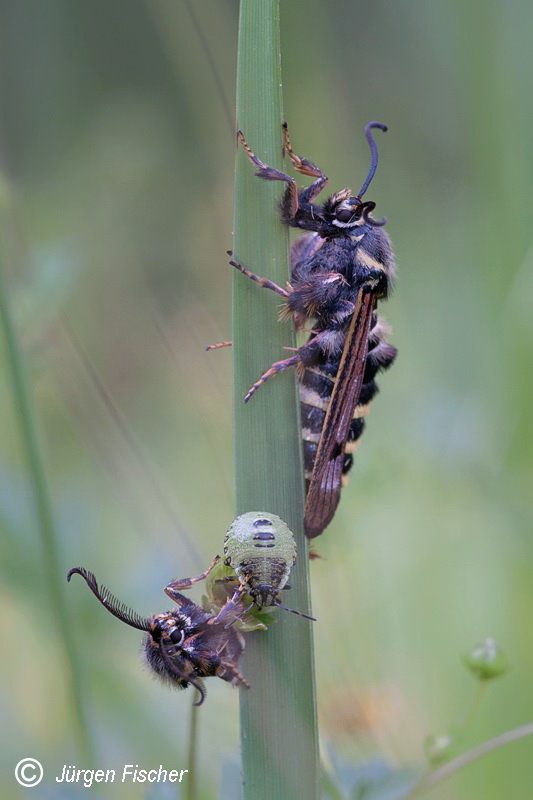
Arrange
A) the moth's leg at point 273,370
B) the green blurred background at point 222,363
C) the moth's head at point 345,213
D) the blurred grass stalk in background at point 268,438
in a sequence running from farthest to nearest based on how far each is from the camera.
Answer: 1. the green blurred background at point 222,363
2. the moth's head at point 345,213
3. the moth's leg at point 273,370
4. the blurred grass stalk in background at point 268,438

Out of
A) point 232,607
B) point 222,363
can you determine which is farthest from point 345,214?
point 232,607

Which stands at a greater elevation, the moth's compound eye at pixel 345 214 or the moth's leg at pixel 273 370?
the moth's compound eye at pixel 345 214

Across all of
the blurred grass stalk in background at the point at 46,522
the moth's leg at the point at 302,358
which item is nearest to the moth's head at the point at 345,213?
the moth's leg at the point at 302,358

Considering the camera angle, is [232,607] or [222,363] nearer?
[232,607]

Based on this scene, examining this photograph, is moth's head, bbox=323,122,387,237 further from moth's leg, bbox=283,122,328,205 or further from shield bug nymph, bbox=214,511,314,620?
shield bug nymph, bbox=214,511,314,620

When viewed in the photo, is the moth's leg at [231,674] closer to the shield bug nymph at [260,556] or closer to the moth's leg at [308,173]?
the shield bug nymph at [260,556]

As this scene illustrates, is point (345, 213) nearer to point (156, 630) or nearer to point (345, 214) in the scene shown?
point (345, 214)
